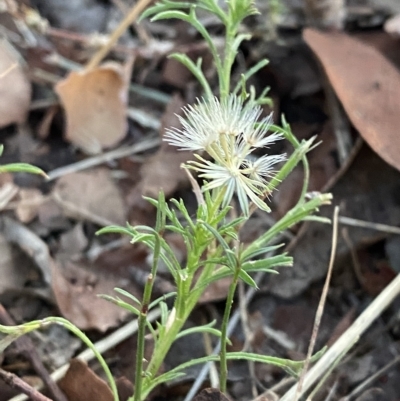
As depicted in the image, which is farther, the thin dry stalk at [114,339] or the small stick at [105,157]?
the small stick at [105,157]

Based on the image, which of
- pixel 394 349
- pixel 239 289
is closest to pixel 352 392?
pixel 394 349

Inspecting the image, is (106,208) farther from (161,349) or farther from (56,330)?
(161,349)

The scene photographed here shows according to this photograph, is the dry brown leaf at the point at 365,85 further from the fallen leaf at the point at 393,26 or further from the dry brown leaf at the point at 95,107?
the dry brown leaf at the point at 95,107

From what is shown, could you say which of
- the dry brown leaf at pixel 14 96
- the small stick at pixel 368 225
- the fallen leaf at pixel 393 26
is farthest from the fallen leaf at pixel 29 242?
the fallen leaf at pixel 393 26

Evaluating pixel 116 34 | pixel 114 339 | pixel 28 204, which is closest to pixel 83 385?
pixel 114 339

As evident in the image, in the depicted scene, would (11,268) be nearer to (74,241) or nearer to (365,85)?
(74,241)

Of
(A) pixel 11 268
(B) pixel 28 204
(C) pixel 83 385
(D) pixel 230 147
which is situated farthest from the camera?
(B) pixel 28 204

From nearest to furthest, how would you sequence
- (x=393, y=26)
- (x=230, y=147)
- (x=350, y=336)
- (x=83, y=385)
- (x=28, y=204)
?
(x=230, y=147), (x=83, y=385), (x=350, y=336), (x=28, y=204), (x=393, y=26)
